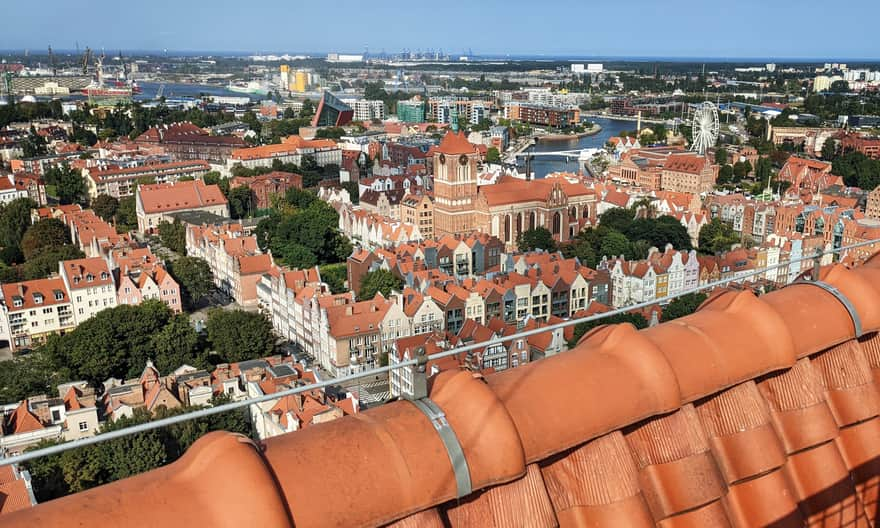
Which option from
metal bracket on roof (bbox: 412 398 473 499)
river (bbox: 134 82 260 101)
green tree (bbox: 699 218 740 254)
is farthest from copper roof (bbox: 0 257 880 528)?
river (bbox: 134 82 260 101)

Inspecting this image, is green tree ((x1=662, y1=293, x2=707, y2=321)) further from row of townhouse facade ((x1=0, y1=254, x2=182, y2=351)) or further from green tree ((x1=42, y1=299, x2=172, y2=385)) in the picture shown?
row of townhouse facade ((x1=0, y1=254, x2=182, y2=351))

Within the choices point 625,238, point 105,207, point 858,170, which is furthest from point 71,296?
point 858,170

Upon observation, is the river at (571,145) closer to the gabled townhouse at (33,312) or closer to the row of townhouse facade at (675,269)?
the row of townhouse facade at (675,269)

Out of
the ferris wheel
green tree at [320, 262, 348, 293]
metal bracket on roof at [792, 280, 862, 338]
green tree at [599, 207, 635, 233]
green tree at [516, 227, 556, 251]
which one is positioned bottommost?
green tree at [320, 262, 348, 293]

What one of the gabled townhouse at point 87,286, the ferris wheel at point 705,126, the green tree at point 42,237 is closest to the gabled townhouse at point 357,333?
the gabled townhouse at point 87,286

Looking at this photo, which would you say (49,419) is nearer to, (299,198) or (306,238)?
(306,238)

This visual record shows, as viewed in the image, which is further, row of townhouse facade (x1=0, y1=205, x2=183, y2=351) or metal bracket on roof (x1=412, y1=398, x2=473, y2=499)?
row of townhouse facade (x1=0, y1=205, x2=183, y2=351)

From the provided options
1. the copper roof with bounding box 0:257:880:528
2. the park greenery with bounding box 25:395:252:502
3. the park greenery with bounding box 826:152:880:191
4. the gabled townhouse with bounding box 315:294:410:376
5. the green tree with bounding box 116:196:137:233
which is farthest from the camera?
the park greenery with bounding box 826:152:880:191
